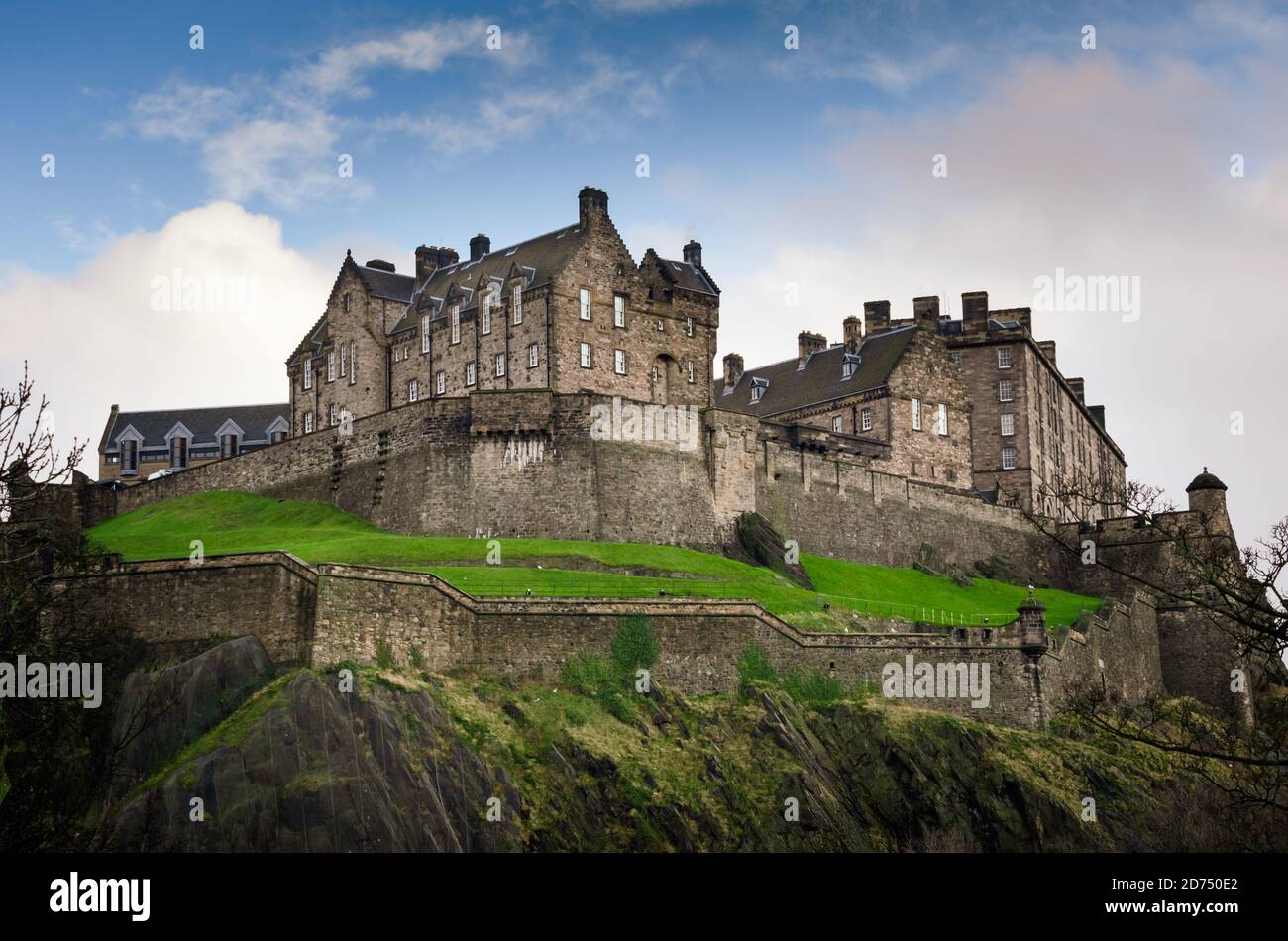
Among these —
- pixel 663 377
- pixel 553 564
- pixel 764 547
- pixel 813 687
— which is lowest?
pixel 813 687

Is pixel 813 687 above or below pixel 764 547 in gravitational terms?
below

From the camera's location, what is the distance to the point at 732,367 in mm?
107000

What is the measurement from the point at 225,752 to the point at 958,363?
6295cm

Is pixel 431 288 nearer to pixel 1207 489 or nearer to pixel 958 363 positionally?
pixel 958 363

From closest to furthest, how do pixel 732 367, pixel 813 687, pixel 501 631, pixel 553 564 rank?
pixel 501 631 → pixel 813 687 → pixel 553 564 → pixel 732 367

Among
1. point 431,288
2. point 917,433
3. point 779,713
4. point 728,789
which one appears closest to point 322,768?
point 728,789

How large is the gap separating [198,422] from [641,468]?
153ft

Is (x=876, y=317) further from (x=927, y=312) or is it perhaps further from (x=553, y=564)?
(x=553, y=564)

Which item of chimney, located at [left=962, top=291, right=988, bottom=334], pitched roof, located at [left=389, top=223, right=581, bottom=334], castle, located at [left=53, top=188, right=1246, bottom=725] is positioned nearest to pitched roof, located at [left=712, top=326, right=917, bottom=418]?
castle, located at [left=53, top=188, right=1246, bottom=725]

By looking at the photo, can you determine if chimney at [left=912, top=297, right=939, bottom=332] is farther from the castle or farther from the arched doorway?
the arched doorway

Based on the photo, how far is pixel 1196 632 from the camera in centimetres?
7825

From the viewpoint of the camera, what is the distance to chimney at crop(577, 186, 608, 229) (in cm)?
8075

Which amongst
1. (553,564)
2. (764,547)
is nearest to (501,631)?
(553,564)

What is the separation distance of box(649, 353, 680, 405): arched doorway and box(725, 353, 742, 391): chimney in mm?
23582
